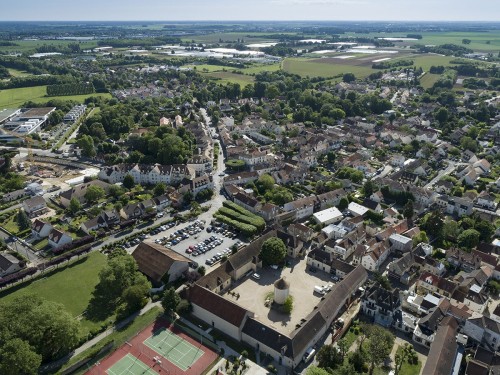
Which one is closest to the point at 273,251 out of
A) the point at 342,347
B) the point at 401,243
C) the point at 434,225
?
the point at 342,347

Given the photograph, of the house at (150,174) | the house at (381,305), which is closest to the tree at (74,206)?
the house at (150,174)

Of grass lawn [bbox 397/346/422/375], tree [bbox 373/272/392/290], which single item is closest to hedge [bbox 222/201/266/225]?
tree [bbox 373/272/392/290]

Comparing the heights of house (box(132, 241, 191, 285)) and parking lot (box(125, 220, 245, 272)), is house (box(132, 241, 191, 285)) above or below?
above

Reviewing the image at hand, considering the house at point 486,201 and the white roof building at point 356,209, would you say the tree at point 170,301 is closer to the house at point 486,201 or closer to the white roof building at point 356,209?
the white roof building at point 356,209

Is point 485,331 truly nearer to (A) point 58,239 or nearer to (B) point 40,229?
(A) point 58,239

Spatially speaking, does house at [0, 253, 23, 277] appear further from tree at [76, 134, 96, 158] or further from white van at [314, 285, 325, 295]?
tree at [76, 134, 96, 158]

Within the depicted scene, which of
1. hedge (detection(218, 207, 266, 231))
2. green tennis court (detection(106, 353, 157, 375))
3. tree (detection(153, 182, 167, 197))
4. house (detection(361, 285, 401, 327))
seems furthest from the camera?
tree (detection(153, 182, 167, 197))

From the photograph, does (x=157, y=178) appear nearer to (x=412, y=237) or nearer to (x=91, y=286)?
(x=91, y=286)
